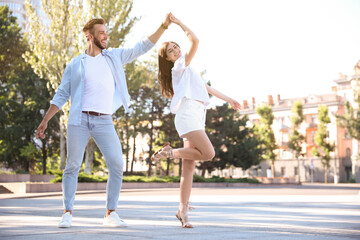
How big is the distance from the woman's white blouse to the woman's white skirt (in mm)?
52

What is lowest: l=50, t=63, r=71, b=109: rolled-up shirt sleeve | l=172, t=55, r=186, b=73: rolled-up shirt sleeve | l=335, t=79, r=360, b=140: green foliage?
l=50, t=63, r=71, b=109: rolled-up shirt sleeve

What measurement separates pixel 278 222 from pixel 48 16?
23.8 m

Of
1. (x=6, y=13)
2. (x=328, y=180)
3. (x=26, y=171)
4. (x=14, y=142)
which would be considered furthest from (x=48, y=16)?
(x=328, y=180)

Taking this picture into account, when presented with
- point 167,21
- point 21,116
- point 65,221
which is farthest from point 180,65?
point 21,116

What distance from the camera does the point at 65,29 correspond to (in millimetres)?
26750

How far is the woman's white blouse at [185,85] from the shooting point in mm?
5148

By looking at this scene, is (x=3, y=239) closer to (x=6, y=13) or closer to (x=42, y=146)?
(x=6, y=13)

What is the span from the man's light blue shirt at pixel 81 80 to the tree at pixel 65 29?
67.2ft

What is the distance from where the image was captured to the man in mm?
5008

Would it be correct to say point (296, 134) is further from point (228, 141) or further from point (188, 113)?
point (188, 113)

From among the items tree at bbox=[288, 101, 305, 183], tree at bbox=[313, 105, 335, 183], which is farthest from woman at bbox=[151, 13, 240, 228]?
tree at bbox=[313, 105, 335, 183]

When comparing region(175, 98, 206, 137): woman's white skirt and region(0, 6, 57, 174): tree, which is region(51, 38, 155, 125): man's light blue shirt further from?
region(0, 6, 57, 174): tree

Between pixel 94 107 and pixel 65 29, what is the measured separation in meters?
22.8

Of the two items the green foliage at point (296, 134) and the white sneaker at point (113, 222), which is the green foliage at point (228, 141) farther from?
the white sneaker at point (113, 222)
